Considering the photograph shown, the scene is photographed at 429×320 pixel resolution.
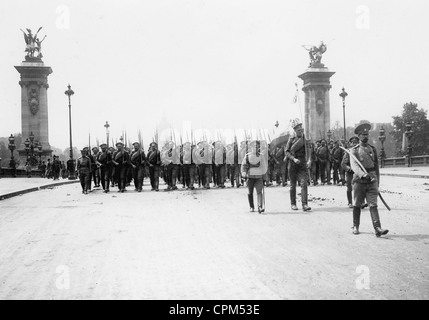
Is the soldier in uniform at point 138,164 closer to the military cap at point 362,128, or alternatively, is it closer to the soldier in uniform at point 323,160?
the soldier in uniform at point 323,160

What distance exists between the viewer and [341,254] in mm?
7328

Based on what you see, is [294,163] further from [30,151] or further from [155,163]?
[30,151]

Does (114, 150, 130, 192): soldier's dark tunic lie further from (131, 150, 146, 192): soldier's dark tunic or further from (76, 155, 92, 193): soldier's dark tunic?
(76, 155, 92, 193): soldier's dark tunic

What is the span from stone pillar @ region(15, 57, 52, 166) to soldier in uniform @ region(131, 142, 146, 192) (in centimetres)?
3485

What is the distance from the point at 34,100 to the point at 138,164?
118 ft

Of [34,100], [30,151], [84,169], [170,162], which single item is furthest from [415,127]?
[84,169]

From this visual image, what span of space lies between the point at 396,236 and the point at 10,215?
30.0 feet

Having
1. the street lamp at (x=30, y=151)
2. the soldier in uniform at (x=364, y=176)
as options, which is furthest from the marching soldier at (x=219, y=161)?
the street lamp at (x=30, y=151)

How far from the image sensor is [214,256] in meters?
7.40

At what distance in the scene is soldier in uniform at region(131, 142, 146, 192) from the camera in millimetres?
22484

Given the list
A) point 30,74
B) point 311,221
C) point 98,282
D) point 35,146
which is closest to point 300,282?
point 98,282

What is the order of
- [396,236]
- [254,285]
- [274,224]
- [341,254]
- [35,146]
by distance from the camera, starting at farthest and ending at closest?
[35,146]
[274,224]
[396,236]
[341,254]
[254,285]
